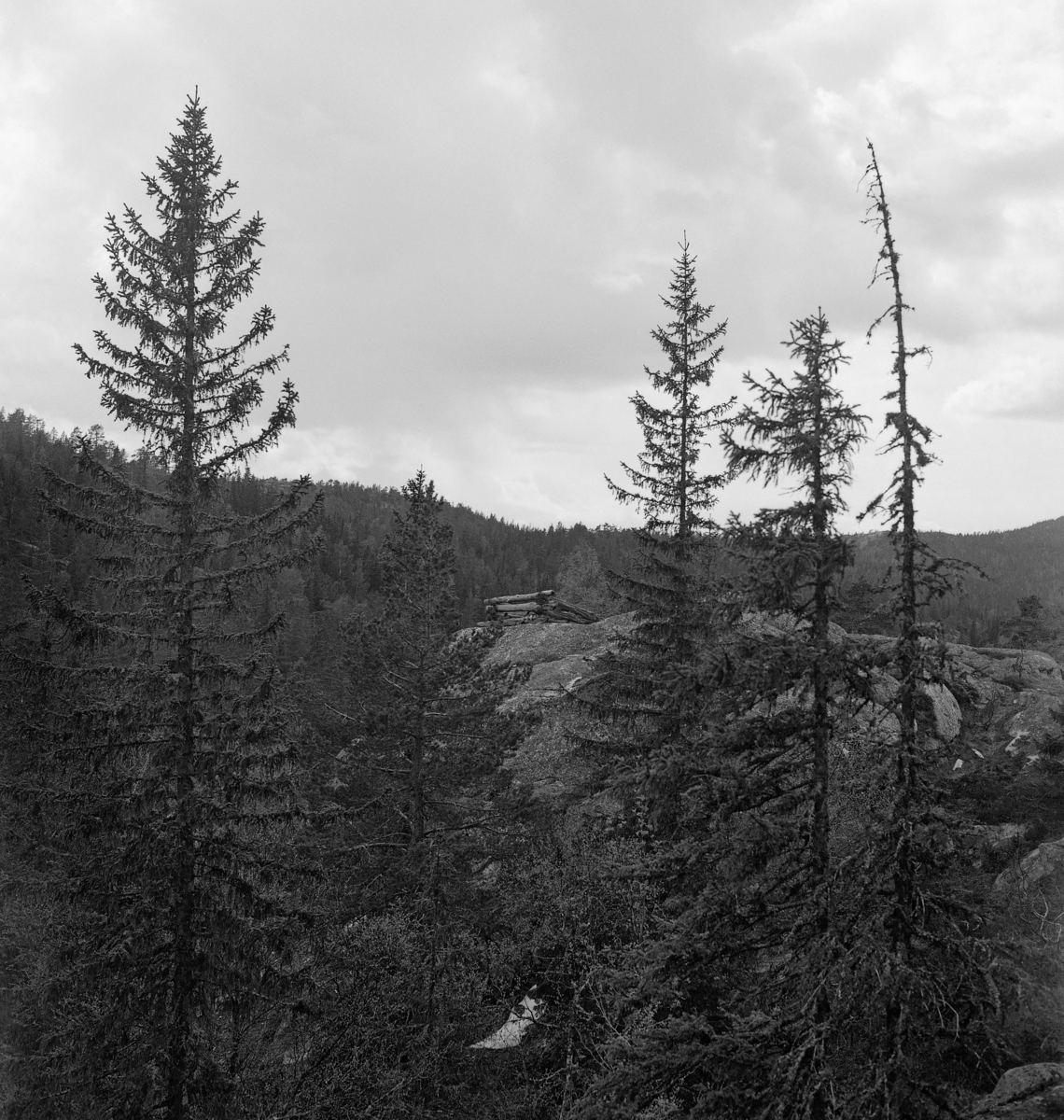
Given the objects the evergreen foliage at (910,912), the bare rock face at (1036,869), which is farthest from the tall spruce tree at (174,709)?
the bare rock face at (1036,869)

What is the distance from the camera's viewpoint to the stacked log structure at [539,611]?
4388 centimetres

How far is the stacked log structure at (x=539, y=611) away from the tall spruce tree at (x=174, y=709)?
30.6 m

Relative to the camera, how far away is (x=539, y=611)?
44.3 m

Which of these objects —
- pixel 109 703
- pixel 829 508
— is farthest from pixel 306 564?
pixel 829 508

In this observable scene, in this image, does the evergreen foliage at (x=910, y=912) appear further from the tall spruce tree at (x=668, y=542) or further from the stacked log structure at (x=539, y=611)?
the stacked log structure at (x=539, y=611)

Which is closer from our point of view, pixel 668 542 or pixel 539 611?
pixel 668 542

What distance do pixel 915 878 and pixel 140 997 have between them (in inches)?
455

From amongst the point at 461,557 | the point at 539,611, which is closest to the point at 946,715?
the point at 539,611

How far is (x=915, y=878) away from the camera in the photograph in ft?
25.3

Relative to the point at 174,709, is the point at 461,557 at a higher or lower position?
higher

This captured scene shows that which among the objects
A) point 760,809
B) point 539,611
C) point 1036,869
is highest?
point 539,611

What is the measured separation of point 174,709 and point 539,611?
32.5 meters

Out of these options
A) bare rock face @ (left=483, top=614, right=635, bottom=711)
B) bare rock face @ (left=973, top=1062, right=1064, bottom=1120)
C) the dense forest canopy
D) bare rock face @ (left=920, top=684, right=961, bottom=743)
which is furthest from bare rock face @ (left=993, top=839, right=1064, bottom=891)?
the dense forest canopy

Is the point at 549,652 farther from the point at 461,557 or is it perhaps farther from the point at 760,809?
the point at 461,557
